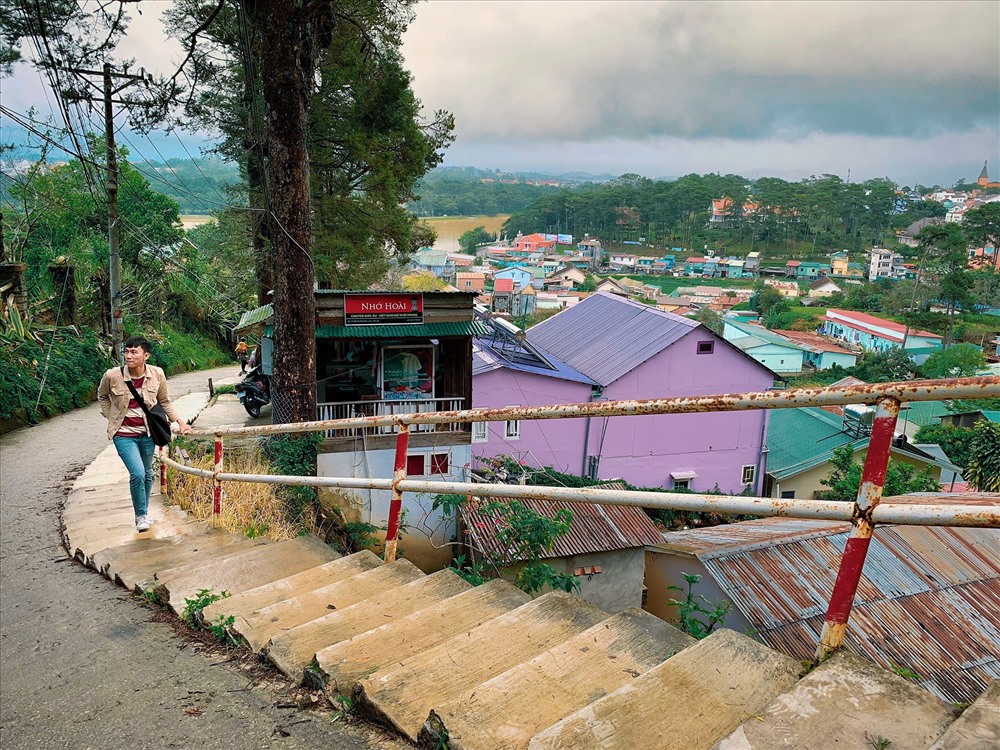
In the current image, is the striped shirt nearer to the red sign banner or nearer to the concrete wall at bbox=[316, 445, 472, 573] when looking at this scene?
the concrete wall at bbox=[316, 445, 472, 573]

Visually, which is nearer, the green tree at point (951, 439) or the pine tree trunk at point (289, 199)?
the pine tree trunk at point (289, 199)

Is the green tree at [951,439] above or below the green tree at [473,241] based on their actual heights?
below

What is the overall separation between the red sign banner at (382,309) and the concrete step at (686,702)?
12020mm

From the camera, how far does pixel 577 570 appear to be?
41.6 feet

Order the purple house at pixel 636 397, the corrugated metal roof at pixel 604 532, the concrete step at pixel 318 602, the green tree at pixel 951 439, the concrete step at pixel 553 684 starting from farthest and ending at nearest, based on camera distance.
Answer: the green tree at pixel 951 439 < the purple house at pixel 636 397 < the corrugated metal roof at pixel 604 532 < the concrete step at pixel 318 602 < the concrete step at pixel 553 684

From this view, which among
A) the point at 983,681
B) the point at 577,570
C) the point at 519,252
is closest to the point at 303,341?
the point at 577,570

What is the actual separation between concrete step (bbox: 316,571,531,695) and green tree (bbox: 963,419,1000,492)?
25.1 m

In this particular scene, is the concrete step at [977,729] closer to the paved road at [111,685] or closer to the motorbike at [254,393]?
the paved road at [111,685]

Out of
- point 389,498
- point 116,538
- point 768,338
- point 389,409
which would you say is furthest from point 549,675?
point 768,338

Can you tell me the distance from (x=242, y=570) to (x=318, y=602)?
1.04 metres

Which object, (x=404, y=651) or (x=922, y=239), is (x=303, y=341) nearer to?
(x=404, y=651)

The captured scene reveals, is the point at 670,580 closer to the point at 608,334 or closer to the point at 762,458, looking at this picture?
the point at 762,458

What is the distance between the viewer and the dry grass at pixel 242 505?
5.70 m

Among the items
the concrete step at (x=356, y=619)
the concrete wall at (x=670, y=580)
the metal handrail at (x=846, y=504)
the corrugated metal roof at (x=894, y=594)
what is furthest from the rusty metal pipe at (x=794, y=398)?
the concrete wall at (x=670, y=580)
